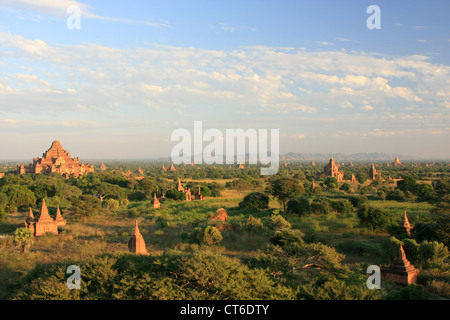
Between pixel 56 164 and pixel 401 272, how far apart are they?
2937 inches

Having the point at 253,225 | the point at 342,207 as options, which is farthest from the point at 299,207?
the point at 253,225

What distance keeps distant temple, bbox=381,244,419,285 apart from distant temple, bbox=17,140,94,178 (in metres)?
67.3

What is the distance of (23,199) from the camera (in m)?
33.7

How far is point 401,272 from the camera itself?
39.1 ft

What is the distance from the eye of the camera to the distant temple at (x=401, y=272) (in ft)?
38.9

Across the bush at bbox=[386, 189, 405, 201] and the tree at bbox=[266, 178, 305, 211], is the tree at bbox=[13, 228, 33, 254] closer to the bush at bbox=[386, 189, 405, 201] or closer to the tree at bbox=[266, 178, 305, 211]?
the tree at bbox=[266, 178, 305, 211]

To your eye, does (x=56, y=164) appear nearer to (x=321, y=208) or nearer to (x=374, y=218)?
(x=321, y=208)

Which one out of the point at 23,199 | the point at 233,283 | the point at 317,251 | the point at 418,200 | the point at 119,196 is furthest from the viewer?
the point at 119,196

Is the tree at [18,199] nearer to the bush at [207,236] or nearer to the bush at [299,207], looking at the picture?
the bush at [207,236]

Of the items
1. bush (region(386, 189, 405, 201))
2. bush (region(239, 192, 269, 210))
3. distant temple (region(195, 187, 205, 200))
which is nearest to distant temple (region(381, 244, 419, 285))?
bush (region(239, 192, 269, 210))
